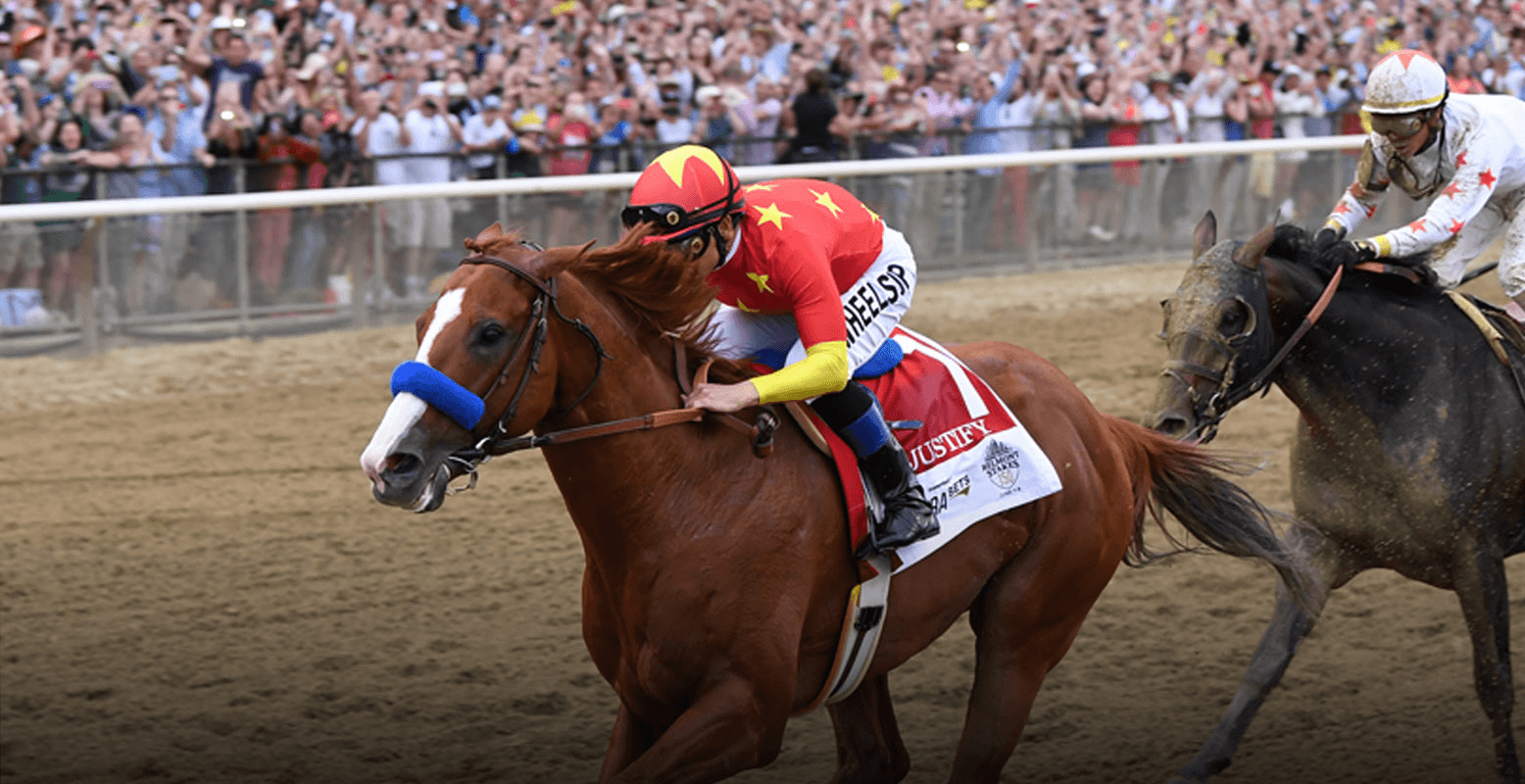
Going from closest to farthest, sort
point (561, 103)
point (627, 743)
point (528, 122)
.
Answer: point (627, 743) < point (528, 122) < point (561, 103)

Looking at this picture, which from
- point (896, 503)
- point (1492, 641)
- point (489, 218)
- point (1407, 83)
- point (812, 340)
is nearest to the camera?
point (812, 340)

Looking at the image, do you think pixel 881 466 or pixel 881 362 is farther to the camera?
pixel 881 362

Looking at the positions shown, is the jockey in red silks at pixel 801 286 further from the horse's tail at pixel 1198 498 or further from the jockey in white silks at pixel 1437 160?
the jockey in white silks at pixel 1437 160

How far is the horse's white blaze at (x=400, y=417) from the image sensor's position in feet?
9.75

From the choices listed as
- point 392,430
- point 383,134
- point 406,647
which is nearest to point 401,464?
point 392,430

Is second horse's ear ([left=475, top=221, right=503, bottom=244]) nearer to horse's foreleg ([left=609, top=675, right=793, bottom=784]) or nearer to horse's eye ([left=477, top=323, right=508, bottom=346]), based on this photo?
horse's eye ([left=477, top=323, right=508, bottom=346])

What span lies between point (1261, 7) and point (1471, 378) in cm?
1217

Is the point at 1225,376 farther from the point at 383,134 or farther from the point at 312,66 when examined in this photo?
the point at 312,66

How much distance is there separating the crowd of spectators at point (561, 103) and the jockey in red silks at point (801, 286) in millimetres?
5850

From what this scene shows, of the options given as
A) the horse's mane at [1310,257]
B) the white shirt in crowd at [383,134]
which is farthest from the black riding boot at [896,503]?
the white shirt in crowd at [383,134]

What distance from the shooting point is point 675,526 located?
341cm

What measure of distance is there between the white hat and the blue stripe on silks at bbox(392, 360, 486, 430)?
308 centimetres

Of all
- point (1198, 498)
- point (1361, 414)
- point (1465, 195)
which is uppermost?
point (1465, 195)

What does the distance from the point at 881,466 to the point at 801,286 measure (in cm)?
49
